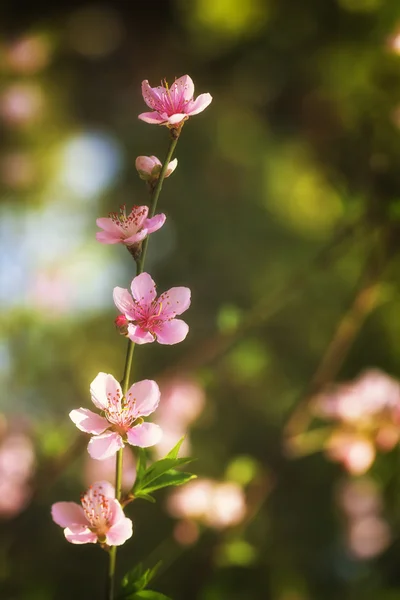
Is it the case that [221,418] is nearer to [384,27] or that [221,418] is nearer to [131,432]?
[384,27]

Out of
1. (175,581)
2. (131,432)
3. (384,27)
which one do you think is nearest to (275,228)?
(384,27)

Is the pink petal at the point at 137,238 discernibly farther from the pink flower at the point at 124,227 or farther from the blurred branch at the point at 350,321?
the blurred branch at the point at 350,321

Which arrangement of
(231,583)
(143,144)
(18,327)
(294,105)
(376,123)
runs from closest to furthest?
(231,583)
(376,123)
(18,327)
(294,105)
(143,144)

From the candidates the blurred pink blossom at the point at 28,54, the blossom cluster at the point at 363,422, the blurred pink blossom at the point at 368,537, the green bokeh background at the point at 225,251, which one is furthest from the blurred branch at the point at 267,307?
the blurred pink blossom at the point at 28,54

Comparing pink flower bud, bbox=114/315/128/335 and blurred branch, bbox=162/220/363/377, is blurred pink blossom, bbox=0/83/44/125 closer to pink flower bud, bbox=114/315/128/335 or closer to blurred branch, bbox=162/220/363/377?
blurred branch, bbox=162/220/363/377

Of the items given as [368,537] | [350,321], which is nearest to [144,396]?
[350,321]

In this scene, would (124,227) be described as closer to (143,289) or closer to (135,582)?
(143,289)

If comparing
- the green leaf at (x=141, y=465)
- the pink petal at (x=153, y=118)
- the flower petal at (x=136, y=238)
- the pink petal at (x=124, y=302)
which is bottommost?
the green leaf at (x=141, y=465)

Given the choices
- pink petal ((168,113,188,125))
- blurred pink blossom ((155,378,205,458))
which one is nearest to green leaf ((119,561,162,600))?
pink petal ((168,113,188,125))
